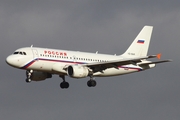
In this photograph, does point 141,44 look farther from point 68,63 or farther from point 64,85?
point 68,63

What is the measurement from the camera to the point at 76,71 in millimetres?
70562

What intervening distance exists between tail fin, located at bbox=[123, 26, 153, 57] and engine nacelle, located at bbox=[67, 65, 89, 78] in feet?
38.5

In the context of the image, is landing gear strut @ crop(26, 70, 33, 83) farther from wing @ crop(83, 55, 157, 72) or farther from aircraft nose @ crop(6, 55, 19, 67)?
wing @ crop(83, 55, 157, 72)

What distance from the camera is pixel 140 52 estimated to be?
82.7 meters

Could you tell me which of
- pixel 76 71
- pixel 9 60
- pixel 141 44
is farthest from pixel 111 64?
pixel 9 60

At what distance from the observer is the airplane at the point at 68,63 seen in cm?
6988

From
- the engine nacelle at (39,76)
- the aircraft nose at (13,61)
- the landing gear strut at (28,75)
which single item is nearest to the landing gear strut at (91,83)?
the engine nacelle at (39,76)

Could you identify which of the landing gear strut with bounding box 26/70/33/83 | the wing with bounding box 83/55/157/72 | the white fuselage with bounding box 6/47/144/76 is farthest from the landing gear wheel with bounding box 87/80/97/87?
the landing gear strut with bounding box 26/70/33/83

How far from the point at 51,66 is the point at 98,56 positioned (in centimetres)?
768

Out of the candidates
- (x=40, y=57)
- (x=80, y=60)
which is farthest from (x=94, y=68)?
(x=40, y=57)

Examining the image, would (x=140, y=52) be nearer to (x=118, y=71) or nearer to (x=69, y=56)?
(x=118, y=71)

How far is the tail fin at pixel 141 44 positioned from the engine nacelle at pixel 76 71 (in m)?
11.7

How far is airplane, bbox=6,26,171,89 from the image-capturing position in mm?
69875

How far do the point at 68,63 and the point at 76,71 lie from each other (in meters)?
1.71
